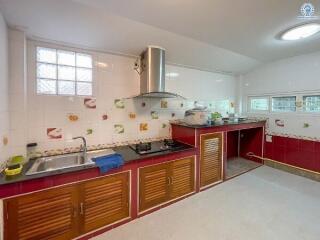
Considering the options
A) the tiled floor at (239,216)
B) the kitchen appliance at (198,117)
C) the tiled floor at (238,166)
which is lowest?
the tiled floor at (239,216)

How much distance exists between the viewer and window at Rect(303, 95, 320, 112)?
2766 mm

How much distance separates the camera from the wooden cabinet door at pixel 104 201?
60.8 inches

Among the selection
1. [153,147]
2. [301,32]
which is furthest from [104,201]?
[301,32]

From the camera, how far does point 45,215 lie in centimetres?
137

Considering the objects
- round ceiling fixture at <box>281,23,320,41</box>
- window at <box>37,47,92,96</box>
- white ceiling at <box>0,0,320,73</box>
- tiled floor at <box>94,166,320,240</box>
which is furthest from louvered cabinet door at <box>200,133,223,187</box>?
window at <box>37,47,92,96</box>

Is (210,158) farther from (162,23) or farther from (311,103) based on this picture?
(311,103)

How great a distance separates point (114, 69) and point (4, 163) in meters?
1.53

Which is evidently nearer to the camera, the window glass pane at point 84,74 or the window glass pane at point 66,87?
the window glass pane at point 66,87

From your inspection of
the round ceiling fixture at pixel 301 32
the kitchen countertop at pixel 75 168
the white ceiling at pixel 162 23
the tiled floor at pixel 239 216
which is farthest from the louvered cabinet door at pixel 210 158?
the round ceiling fixture at pixel 301 32

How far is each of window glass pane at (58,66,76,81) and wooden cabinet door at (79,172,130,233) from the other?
1220mm

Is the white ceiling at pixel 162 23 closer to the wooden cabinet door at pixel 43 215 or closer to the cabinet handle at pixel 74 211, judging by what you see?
the wooden cabinet door at pixel 43 215

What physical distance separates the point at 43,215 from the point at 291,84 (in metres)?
3.98

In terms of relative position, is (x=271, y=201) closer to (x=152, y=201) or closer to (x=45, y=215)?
(x=152, y=201)

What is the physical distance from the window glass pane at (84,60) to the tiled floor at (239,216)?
1.89 meters
